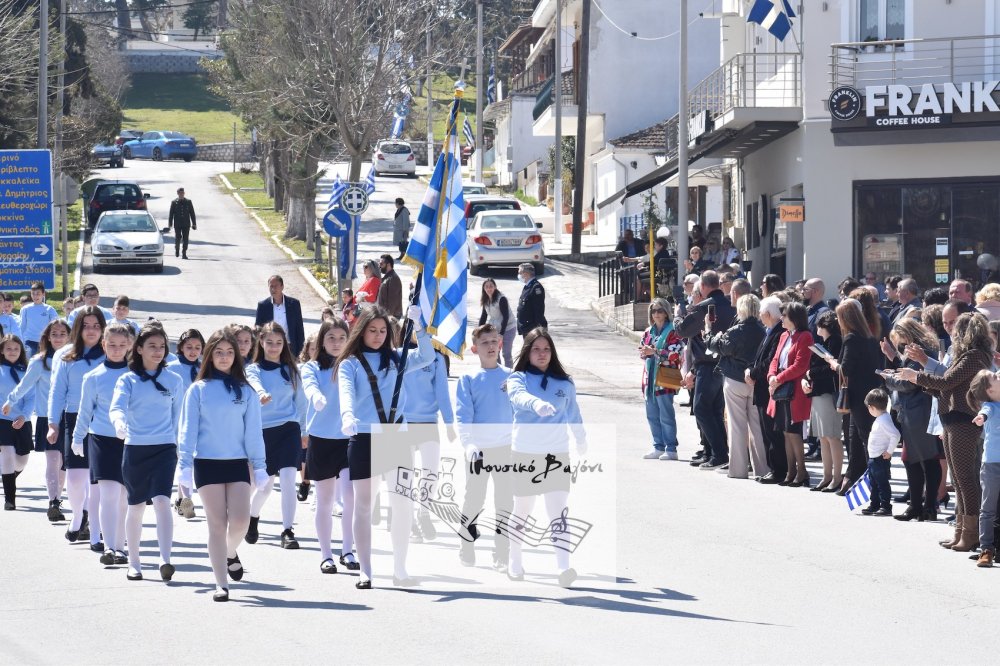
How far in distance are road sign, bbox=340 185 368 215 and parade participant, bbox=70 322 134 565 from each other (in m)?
16.7

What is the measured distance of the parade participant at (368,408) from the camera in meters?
8.95

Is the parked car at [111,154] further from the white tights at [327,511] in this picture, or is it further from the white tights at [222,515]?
the white tights at [222,515]

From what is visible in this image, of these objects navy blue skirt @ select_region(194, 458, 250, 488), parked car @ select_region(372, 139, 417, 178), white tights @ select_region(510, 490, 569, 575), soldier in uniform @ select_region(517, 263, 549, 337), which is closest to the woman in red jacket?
white tights @ select_region(510, 490, 569, 575)

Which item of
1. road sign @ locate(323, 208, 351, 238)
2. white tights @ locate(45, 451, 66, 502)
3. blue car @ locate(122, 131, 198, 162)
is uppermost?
blue car @ locate(122, 131, 198, 162)

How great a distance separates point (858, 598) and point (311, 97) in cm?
3048

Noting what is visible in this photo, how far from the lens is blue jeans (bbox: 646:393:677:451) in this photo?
48.3ft

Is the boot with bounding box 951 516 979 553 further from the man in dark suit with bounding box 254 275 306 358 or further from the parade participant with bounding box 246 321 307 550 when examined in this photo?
the man in dark suit with bounding box 254 275 306 358

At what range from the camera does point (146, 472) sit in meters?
9.35

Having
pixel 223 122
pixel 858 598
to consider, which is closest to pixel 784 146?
pixel 858 598

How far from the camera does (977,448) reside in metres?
10.4

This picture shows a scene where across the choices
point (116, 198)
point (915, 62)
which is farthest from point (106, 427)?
point (116, 198)

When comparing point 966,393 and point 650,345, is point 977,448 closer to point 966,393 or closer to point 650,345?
point 966,393

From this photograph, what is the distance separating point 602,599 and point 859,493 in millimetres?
4035

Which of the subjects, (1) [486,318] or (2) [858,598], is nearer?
(2) [858,598]
